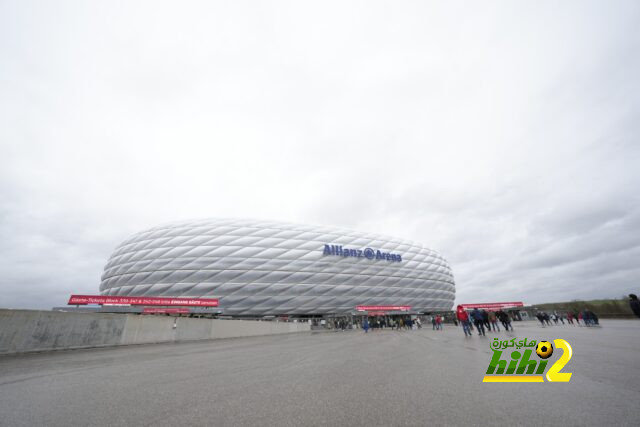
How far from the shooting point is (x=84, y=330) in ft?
35.8

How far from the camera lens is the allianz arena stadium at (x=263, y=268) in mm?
40844

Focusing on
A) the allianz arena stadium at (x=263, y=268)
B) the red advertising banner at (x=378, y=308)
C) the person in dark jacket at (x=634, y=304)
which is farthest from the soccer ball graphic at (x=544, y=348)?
the red advertising banner at (x=378, y=308)

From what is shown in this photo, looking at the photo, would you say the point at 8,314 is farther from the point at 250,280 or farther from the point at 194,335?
the point at 250,280

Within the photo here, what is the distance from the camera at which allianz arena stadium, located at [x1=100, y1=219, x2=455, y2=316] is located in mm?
40844

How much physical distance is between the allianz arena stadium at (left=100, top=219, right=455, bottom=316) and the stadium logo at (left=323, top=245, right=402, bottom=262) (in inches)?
7.0

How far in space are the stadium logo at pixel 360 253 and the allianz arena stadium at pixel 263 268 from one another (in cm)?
18

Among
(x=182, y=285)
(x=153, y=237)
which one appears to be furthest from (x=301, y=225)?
(x=153, y=237)

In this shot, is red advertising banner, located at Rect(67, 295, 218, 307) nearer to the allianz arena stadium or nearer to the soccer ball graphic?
the allianz arena stadium

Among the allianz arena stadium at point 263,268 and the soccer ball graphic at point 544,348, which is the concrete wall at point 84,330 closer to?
the soccer ball graphic at point 544,348

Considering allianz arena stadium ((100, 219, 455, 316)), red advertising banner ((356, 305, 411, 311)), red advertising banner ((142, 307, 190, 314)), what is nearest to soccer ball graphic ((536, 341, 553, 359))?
red advertising banner ((142, 307, 190, 314))

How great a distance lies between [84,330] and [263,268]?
3172cm

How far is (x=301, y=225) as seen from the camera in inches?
1976

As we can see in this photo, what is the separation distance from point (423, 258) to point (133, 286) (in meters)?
54.4

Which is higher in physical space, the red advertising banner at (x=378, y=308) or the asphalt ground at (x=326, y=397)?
the red advertising banner at (x=378, y=308)
